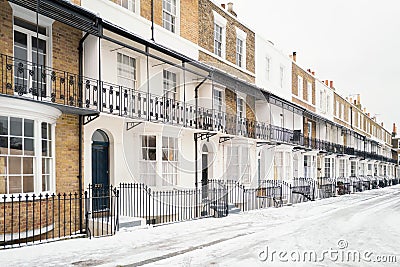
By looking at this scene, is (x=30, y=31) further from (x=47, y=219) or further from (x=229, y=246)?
(x=229, y=246)

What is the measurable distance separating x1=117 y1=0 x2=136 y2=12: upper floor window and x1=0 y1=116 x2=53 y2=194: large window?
5.23m

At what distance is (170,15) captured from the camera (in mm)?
15742

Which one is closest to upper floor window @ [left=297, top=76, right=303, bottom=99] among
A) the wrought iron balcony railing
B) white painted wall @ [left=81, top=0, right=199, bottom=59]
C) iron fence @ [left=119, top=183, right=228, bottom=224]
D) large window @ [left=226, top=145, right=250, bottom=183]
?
large window @ [left=226, top=145, right=250, bottom=183]

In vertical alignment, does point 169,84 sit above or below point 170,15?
below

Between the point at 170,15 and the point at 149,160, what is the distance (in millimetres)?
5822

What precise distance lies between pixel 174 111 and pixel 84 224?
5686 mm

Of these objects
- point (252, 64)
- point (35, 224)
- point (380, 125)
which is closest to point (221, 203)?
point (35, 224)

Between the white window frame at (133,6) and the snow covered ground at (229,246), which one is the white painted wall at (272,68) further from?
the snow covered ground at (229,246)

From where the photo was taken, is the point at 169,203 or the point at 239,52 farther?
the point at 239,52

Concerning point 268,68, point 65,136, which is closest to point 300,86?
point 268,68

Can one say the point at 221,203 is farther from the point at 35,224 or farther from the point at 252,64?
the point at 252,64

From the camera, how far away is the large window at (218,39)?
1896cm

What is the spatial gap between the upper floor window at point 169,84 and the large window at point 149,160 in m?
2.22

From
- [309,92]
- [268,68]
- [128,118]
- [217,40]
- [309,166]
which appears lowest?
[309,166]
